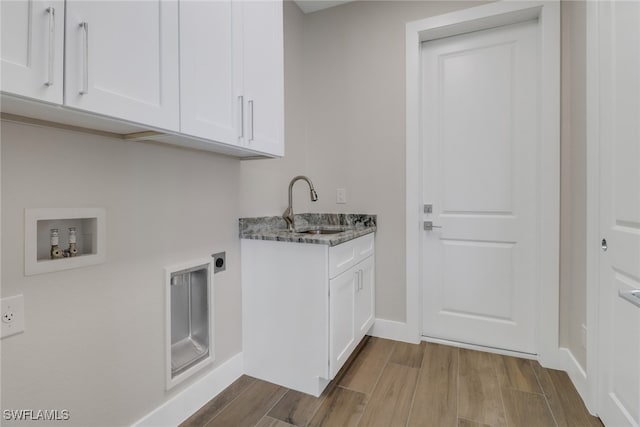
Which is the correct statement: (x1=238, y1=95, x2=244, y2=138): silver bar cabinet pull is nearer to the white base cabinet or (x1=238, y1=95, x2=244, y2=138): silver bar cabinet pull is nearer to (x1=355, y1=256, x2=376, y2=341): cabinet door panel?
the white base cabinet

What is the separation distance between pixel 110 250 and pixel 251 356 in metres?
1.05

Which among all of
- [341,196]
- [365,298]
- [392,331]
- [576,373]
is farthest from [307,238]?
[576,373]

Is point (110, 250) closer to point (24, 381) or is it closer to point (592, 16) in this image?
point (24, 381)

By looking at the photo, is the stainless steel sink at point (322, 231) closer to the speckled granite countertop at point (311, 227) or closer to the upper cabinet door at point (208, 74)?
the speckled granite countertop at point (311, 227)

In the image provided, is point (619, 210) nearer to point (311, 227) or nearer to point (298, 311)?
point (298, 311)

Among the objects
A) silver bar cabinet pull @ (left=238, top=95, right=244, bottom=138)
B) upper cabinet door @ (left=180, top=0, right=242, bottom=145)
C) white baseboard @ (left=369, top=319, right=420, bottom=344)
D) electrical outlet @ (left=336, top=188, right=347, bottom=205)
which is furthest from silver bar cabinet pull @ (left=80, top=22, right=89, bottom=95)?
white baseboard @ (left=369, top=319, right=420, bottom=344)

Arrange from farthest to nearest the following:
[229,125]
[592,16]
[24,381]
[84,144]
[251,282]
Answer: [251,282], [592,16], [229,125], [84,144], [24,381]

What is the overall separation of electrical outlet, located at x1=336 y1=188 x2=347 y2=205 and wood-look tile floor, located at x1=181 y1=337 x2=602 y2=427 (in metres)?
1.17

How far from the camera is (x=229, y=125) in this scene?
1.35m

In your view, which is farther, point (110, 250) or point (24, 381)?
point (110, 250)

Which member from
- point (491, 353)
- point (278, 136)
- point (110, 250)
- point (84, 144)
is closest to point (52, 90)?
point (84, 144)

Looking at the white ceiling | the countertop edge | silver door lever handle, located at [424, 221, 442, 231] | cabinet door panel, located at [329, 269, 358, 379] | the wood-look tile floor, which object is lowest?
the wood-look tile floor

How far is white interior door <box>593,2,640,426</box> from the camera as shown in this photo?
1.21 metres

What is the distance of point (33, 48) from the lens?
728mm
